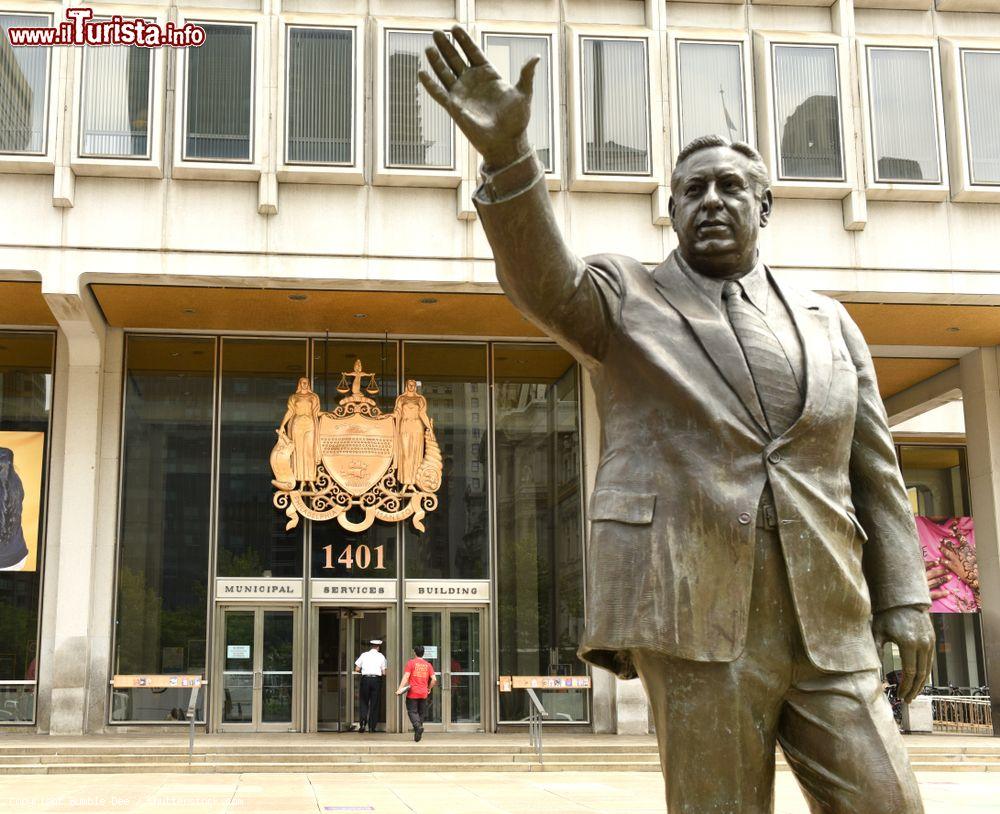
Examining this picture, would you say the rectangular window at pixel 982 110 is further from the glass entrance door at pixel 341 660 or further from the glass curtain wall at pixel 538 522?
the glass entrance door at pixel 341 660

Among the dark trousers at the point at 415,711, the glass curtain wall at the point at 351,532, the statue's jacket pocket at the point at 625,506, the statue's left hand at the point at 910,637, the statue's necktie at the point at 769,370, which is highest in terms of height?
the glass curtain wall at the point at 351,532

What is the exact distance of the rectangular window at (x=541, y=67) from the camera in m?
20.7

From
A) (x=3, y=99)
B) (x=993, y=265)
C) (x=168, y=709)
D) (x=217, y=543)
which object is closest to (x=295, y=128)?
(x=3, y=99)

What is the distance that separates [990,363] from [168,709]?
52.0 feet

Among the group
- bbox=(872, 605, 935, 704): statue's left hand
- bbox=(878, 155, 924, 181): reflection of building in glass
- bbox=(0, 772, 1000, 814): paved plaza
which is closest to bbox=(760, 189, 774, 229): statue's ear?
bbox=(872, 605, 935, 704): statue's left hand

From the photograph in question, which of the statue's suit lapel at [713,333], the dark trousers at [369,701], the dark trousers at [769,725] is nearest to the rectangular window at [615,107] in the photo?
the dark trousers at [369,701]

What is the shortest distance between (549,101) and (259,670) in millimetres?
10732

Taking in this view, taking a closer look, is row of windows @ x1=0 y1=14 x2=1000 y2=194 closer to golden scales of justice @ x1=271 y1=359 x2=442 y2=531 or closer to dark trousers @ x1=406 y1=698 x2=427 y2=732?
golden scales of justice @ x1=271 y1=359 x2=442 y2=531

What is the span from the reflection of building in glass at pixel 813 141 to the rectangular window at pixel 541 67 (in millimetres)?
3834

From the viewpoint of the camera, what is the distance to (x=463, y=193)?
20.2 m

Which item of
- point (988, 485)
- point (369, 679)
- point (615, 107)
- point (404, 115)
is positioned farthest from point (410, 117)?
point (988, 485)

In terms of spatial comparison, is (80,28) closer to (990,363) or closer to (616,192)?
(616,192)

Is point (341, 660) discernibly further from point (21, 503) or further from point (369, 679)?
point (21, 503)

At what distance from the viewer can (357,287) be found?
20.4 m
